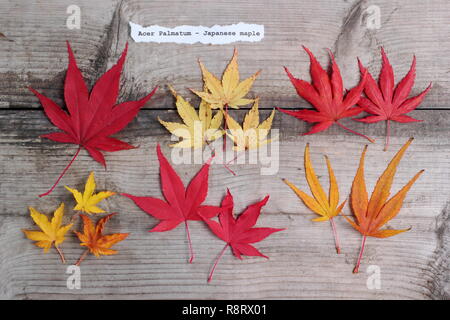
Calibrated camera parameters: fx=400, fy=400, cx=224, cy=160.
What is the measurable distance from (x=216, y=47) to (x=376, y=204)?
1.41 ft

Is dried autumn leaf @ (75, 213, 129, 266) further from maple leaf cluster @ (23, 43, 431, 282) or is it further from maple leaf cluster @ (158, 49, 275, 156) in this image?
maple leaf cluster @ (158, 49, 275, 156)

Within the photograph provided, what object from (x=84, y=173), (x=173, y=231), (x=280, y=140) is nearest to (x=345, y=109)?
(x=280, y=140)

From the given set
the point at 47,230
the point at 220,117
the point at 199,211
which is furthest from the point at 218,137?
the point at 47,230

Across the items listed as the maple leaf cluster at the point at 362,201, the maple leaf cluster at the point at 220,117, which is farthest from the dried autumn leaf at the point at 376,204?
the maple leaf cluster at the point at 220,117

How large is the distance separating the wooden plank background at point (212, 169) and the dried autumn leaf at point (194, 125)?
3cm

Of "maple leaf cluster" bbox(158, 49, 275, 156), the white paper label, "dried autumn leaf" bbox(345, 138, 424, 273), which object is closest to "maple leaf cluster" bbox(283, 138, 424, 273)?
"dried autumn leaf" bbox(345, 138, 424, 273)

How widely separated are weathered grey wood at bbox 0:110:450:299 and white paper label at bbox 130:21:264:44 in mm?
147

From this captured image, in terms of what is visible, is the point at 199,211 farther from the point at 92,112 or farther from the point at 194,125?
the point at 92,112

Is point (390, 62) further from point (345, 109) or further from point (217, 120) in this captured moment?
point (217, 120)

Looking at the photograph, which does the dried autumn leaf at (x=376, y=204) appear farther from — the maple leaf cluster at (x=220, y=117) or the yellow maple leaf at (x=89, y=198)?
the yellow maple leaf at (x=89, y=198)

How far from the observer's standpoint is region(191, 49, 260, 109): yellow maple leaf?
2.48 feet

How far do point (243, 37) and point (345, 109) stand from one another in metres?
0.24

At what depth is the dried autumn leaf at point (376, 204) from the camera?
2.48 ft

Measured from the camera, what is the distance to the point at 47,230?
76 cm
